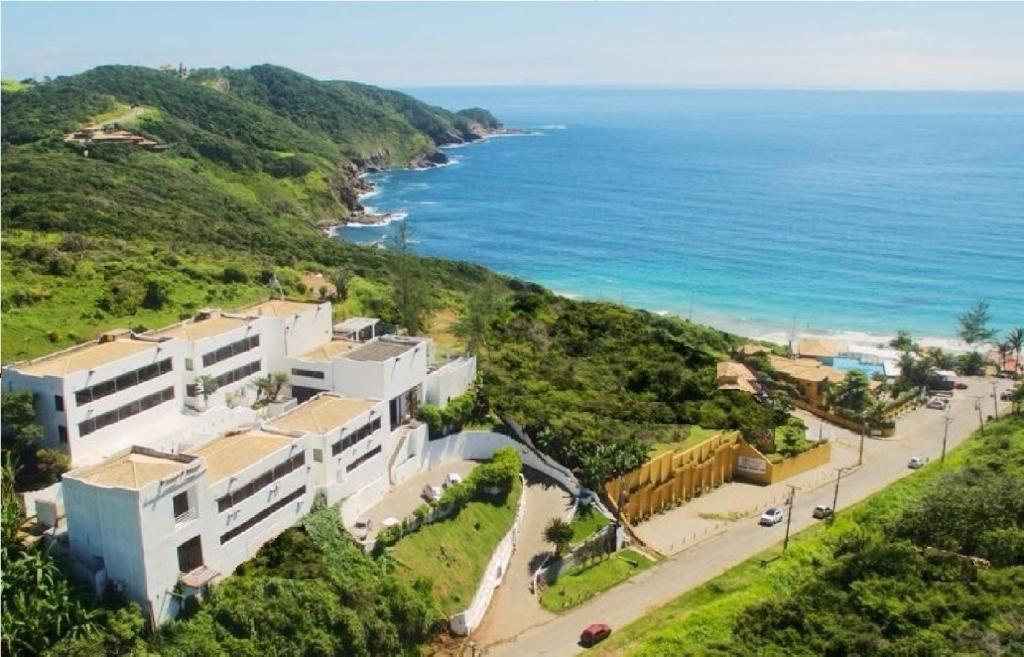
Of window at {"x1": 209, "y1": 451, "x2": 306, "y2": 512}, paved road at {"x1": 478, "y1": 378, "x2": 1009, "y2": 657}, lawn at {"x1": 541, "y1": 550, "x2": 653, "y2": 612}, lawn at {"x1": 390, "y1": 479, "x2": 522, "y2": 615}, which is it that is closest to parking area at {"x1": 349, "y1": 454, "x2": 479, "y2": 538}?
lawn at {"x1": 390, "y1": 479, "x2": 522, "y2": 615}

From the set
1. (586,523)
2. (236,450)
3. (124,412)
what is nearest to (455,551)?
(586,523)

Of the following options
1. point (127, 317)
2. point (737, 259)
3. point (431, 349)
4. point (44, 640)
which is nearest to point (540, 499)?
point (431, 349)

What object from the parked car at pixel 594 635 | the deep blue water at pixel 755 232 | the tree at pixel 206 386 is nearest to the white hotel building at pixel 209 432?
the tree at pixel 206 386

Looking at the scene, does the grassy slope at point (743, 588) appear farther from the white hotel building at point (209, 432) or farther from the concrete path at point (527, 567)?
the white hotel building at point (209, 432)

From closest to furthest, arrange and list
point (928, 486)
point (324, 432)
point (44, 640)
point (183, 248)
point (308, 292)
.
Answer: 1. point (44, 640)
2. point (324, 432)
3. point (928, 486)
4. point (308, 292)
5. point (183, 248)

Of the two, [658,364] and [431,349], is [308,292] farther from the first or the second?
[658,364]

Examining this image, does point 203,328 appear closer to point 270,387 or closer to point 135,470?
point 270,387
